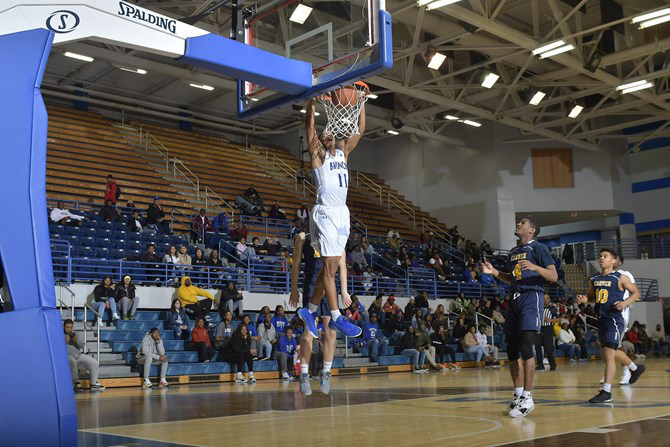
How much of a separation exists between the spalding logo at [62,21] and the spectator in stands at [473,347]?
1700 centimetres

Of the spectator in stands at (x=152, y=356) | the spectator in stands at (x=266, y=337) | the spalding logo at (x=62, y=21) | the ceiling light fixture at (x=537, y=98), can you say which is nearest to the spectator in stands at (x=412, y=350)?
the spectator in stands at (x=266, y=337)

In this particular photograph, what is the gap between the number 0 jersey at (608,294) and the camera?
932 cm

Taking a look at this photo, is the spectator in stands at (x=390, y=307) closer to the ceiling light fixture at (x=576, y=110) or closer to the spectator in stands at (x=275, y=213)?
the spectator in stands at (x=275, y=213)

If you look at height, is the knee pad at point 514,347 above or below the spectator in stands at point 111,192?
below

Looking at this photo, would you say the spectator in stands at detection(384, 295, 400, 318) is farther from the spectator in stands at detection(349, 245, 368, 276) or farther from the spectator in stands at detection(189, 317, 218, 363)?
the spectator in stands at detection(189, 317, 218, 363)

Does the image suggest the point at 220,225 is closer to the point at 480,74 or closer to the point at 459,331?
the point at 459,331

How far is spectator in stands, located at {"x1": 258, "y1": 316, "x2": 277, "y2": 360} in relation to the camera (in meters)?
16.8

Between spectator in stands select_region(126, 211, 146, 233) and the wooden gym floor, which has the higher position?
spectator in stands select_region(126, 211, 146, 233)

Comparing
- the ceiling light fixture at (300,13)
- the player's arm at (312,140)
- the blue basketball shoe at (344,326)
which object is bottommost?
the blue basketball shoe at (344,326)

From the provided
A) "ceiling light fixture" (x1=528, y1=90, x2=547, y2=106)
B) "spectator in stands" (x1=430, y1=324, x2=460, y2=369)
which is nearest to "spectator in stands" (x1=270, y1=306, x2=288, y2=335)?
"spectator in stands" (x1=430, y1=324, x2=460, y2=369)

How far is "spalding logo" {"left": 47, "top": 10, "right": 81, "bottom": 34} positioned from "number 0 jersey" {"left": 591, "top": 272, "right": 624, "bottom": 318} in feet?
23.4

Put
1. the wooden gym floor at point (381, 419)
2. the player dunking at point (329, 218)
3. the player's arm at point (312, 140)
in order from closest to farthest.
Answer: the wooden gym floor at point (381, 419) → the player's arm at point (312, 140) → the player dunking at point (329, 218)

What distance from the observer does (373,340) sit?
19250 millimetres

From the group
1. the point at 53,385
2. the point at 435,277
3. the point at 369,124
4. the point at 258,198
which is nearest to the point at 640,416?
the point at 53,385
